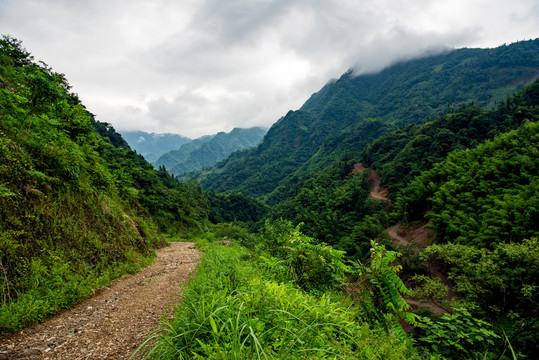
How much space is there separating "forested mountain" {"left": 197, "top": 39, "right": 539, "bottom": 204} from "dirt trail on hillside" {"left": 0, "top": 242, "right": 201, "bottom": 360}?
77.7 metres

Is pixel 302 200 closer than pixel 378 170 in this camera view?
No

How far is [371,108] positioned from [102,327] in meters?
182

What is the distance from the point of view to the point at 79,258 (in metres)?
5.24

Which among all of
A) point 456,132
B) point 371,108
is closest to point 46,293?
point 456,132

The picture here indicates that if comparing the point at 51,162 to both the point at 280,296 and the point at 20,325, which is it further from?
the point at 280,296

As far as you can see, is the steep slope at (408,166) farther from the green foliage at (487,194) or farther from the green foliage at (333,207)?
the green foliage at (487,194)

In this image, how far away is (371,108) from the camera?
6280 inches

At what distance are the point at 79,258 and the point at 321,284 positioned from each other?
221 inches

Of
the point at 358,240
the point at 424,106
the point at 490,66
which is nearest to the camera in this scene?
the point at 358,240

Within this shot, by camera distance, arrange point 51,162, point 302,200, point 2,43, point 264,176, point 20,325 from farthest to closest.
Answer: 1. point 264,176
2. point 302,200
3. point 2,43
4. point 51,162
5. point 20,325

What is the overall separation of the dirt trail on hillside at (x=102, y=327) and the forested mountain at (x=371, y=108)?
77722mm

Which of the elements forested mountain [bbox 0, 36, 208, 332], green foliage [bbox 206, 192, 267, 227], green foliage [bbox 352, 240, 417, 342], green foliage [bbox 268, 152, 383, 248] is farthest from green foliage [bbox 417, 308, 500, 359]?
green foliage [bbox 206, 192, 267, 227]

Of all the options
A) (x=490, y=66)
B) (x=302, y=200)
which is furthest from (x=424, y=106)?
(x=302, y=200)

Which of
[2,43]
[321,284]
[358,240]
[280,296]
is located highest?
[2,43]
